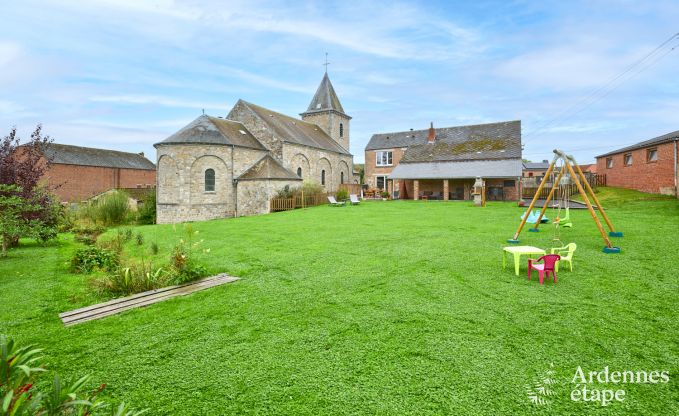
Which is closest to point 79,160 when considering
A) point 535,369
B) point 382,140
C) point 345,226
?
point 382,140

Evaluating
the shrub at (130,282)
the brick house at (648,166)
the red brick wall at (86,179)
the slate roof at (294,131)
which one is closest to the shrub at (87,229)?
the shrub at (130,282)

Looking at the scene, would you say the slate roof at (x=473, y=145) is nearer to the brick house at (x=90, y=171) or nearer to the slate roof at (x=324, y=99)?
the slate roof at (x=324, y=99)

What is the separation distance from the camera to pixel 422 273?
23.3 ft

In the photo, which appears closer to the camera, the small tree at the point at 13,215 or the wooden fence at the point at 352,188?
the small tree at the point at 13,215

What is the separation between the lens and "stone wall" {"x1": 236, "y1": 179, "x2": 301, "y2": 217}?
2725 centimetres

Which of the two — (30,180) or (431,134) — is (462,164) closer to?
(431,134)

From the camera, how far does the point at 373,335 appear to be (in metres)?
4.41

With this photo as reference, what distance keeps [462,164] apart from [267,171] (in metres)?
17.4

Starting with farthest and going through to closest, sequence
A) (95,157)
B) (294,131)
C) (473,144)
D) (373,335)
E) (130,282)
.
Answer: (95,157), (294,131), (473,144), (130,282), (373,335)

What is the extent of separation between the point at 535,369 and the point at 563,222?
11.8 meters

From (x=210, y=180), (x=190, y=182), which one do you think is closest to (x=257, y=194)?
(x=210, y=180)

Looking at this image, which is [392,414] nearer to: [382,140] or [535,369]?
[535,369]

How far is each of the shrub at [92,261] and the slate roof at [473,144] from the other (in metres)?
29.2

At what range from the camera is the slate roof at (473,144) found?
31562 mm
